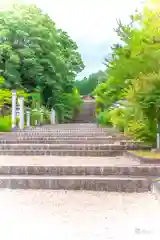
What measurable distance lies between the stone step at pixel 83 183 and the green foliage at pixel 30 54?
1520 cm

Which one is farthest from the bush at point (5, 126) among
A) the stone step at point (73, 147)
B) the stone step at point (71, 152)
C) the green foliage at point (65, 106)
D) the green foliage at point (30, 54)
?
the green foliage at point (65, 106)

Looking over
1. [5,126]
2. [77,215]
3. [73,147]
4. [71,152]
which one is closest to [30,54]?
[5,126]

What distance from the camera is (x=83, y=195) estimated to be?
516 cm

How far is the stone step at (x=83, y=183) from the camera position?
5500 millimetres

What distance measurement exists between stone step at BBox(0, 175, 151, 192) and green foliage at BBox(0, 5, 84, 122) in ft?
49.9

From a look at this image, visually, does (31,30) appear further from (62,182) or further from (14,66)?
(62,182)

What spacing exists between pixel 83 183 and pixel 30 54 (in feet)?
57.3

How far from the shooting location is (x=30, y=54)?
72.8 ft

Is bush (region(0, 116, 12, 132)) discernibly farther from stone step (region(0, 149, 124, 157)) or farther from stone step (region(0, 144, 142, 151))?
stone step (region(0, 149, 124, 157))

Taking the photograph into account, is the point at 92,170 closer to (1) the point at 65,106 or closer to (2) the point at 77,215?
(2) the point at 77,215

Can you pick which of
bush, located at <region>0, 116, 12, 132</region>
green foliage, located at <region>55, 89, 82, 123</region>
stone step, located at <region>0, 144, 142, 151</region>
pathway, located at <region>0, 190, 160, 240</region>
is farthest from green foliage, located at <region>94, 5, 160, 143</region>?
green foliage, located at <region>55, 89, 82, 123</region>

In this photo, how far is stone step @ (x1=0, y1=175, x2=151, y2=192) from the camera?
18.0ft

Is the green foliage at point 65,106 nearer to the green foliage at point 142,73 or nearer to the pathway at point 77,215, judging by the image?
the green foliage at point 142,73

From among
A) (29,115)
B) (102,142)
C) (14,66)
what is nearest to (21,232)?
(102,142)
